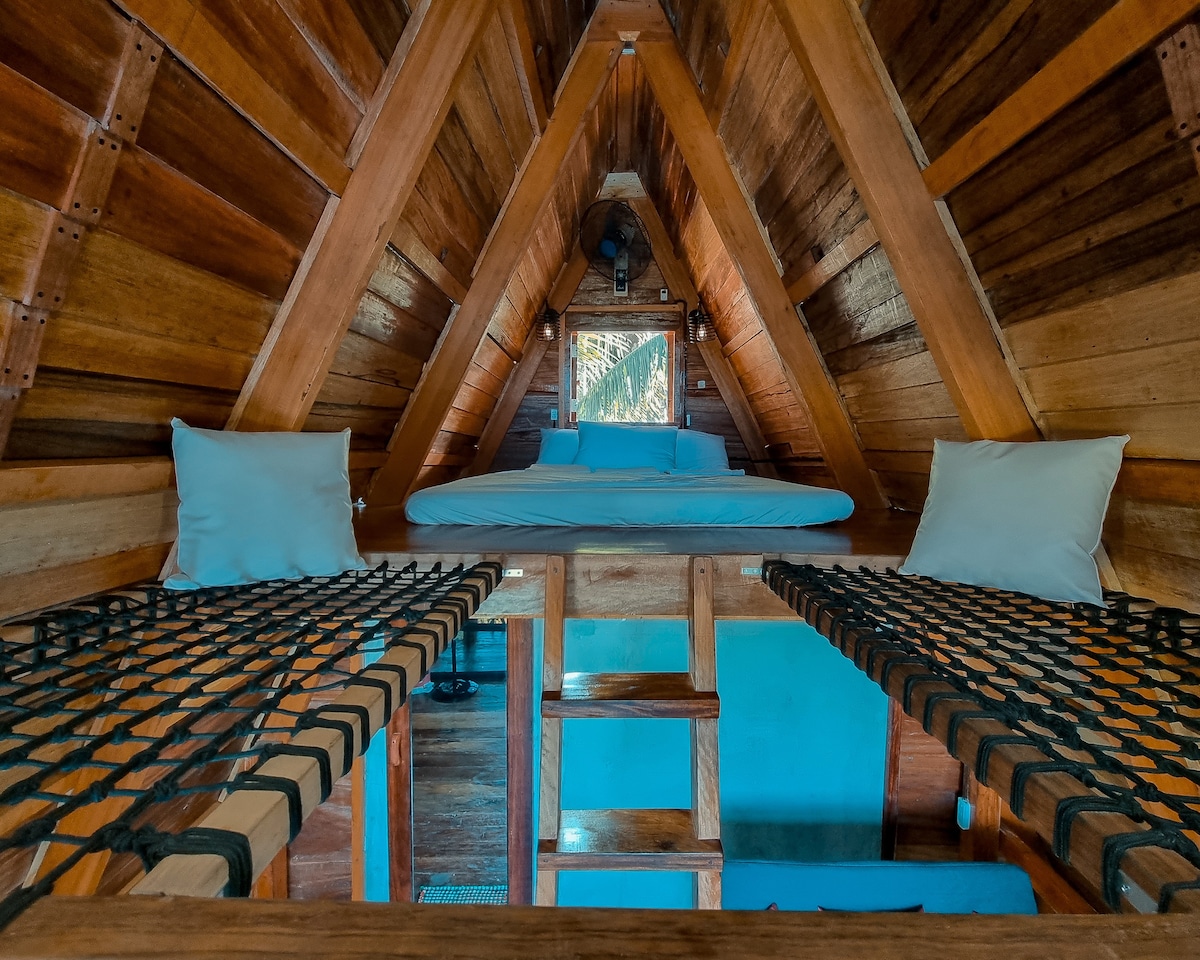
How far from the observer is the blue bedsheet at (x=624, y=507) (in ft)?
7.86

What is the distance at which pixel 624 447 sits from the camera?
3.80m

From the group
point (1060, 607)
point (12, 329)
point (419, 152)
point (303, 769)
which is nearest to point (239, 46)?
point (419, 152)

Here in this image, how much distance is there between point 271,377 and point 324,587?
0.74 meters

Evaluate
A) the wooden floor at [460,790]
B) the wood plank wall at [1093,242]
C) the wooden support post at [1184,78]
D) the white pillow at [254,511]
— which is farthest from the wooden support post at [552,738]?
the wooden floor at [460,790]

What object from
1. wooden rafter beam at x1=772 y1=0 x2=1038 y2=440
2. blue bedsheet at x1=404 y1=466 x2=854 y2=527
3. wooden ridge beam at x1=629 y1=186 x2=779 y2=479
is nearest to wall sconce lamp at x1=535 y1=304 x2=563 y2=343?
wooden ridge beam at x1=629 y1=186 x2=779 y2=479

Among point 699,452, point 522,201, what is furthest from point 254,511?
point 699,452

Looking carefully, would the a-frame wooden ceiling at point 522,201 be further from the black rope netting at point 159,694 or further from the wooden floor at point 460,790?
the wooden floor at point 460,790

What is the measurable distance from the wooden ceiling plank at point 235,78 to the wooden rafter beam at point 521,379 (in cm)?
270

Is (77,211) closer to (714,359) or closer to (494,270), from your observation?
(494,270)

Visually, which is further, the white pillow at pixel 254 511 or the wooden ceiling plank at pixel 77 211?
the white pillow at pixel 254 511

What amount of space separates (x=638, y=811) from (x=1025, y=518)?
1305 mm

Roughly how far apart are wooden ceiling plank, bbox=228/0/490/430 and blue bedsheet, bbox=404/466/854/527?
0.75 m

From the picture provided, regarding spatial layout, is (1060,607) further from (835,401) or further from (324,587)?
(324,587)

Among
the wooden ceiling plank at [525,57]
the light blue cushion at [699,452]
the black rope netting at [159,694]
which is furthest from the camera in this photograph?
the light blue cushion at [699,452]
